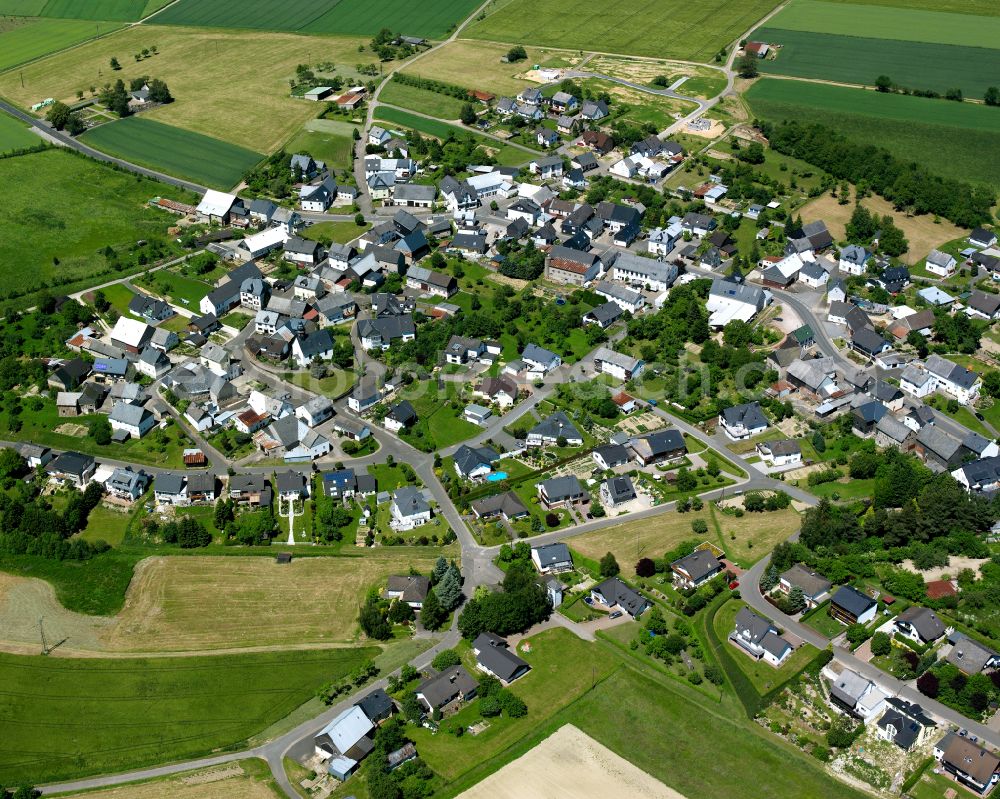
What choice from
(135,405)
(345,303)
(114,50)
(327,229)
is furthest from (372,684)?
(114,50)

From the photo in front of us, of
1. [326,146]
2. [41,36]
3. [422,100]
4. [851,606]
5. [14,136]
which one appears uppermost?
[41,36]

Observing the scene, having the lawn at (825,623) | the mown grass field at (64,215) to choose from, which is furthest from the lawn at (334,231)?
the lawn at (825,623)

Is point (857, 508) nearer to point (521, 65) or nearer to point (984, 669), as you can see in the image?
point (984, 669)

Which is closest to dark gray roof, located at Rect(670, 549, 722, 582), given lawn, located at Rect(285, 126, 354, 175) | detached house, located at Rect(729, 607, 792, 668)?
detached house, located at Rect(729, 607, 792, 668)

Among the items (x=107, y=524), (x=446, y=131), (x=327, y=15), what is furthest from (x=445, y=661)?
(x=327, y=15)

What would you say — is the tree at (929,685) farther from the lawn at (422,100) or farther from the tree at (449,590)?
the lawn at (422,100)

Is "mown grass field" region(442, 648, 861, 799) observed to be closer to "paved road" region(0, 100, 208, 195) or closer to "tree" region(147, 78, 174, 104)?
"paved road" region(0, 100, 208, 195)

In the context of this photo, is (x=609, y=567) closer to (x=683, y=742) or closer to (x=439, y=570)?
(x=439, y=570)
